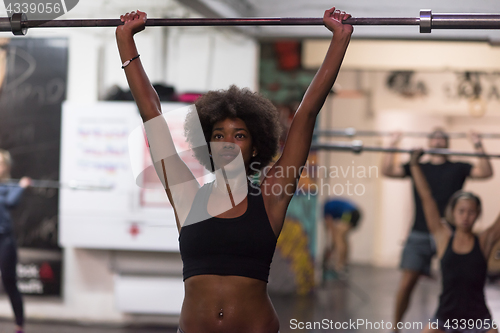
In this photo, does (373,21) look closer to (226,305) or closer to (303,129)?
(303,129)

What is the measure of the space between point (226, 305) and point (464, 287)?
1.69 metres

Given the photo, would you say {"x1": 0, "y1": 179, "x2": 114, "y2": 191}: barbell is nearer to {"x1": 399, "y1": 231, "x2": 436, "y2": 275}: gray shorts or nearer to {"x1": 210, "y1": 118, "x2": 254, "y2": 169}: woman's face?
{"x1": 399, "y1": 231, "x2": 436, "y2": 275}: gray shorts

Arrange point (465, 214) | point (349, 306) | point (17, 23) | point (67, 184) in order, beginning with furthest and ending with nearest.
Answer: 1. point (349, 306)
2. point (67, 184)
3. point (465, 214)
4. point (17, 23)

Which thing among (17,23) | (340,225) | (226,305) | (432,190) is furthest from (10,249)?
(340,225)

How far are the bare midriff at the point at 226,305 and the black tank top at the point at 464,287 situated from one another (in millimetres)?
1560

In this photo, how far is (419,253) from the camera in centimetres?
342

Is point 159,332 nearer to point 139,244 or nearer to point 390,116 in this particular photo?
point 139,244

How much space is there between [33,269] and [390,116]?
14.7 ft

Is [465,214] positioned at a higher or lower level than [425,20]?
lower

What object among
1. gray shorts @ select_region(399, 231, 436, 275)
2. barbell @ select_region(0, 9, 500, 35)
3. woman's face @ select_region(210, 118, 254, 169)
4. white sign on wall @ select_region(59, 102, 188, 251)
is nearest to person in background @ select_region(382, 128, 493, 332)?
gray shorts @ select_region(399, 231, 436, 275)

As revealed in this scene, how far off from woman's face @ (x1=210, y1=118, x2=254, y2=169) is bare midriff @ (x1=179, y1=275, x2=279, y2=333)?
13.3 inches

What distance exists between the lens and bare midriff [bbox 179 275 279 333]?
1.43 metres

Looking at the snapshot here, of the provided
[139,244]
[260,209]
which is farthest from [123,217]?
[260,209]

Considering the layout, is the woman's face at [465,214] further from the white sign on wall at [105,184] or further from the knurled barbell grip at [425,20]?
the white sign on wall at [105,184]
